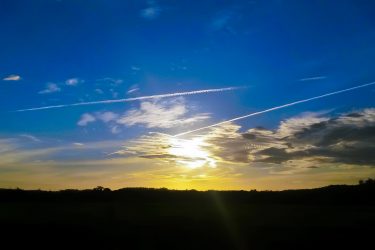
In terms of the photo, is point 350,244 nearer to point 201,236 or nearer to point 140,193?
point 201,236

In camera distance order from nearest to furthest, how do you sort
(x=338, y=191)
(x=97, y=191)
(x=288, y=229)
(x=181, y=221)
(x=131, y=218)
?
(x=288, y=229), (x=181, y=221), (x=131, y=218), (x=338, y=191), (x=97, y=191)

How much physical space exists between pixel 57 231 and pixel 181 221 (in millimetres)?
9054

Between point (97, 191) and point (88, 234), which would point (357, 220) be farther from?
point (97, 191)

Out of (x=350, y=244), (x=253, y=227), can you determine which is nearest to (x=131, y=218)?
(x=253, y=227)

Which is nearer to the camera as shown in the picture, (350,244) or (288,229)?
(350,244)

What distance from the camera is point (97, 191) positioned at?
7012 centimetres

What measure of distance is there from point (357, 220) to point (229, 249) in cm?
1489

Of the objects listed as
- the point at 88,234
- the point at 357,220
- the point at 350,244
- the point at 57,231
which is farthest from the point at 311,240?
the point at 57,231

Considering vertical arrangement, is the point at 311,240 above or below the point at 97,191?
below

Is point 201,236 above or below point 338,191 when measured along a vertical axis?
below

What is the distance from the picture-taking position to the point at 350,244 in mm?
27359

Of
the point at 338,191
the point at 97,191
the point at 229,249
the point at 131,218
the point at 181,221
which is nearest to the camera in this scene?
the point at 229,249

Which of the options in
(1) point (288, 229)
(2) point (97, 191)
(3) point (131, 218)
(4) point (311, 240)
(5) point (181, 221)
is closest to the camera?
(4) point (311, 240)

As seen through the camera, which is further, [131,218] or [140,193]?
[140,193]
